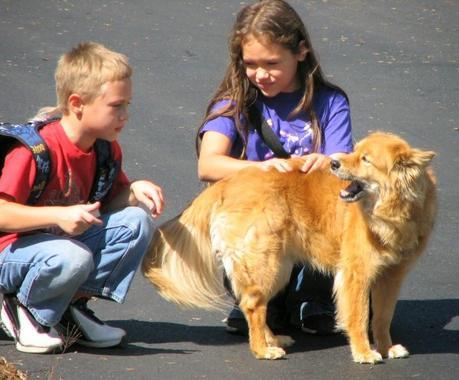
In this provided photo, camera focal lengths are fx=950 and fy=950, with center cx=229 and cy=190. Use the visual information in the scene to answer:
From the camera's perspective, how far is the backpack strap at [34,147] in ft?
15.1

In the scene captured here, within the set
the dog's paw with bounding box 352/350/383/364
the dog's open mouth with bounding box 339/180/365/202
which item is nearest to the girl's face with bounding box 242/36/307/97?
the dog's open mouth with bounding box 339/180/365/202

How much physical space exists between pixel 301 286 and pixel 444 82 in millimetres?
4970

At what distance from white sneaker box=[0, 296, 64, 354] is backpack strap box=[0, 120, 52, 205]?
55cm

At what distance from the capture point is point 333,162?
188 inches

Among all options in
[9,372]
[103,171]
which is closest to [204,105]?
[103,171]

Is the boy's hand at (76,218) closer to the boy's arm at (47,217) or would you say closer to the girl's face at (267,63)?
the boy's arm at (47,217)

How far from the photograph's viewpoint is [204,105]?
29.5ft

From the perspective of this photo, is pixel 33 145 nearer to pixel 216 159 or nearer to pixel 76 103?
pixel 76 103

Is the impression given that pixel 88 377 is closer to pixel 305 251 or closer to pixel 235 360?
pixel 235 360

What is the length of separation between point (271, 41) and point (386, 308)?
61.7 inches

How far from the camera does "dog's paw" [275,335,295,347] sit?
200 inches

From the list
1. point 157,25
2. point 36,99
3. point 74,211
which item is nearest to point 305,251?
point 74,211

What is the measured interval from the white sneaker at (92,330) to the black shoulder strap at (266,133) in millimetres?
1322

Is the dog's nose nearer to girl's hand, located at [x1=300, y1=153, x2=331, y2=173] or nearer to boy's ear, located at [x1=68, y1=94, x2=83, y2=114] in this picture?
girl's hand, located at [x1=300, y1=153, x2=331, y2=173]
